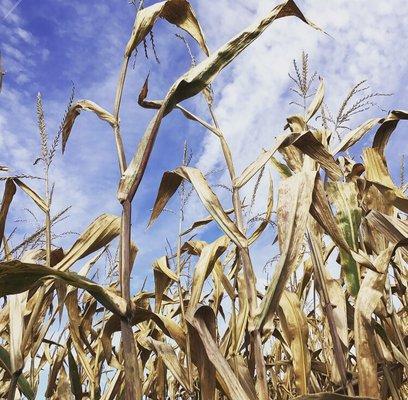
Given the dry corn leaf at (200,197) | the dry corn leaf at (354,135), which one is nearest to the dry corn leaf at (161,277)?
the dry corn leaf at (200,197)

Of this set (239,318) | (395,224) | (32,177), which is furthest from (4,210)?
(395,224)

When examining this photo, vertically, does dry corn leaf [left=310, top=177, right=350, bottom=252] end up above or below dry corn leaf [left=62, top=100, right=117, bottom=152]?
below

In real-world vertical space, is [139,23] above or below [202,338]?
above

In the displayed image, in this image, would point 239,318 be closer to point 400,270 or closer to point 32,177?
point 400,270

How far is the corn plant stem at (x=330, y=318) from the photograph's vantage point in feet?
4.69

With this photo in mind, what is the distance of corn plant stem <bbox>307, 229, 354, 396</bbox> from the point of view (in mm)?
1431

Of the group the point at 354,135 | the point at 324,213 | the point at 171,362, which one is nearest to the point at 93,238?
the point at 171,362

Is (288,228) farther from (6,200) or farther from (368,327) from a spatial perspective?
(6,200)

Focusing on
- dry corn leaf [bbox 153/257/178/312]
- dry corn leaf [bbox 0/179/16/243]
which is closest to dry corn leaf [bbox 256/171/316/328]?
dry corn leaf [bbox 0/179/16/243]

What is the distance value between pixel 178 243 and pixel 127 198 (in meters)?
1.50

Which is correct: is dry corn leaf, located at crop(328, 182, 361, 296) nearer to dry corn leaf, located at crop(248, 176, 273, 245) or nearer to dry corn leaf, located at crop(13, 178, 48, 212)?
dry corn leaf, located at crop(248, 176, 273, 245)

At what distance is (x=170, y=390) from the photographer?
126 inches

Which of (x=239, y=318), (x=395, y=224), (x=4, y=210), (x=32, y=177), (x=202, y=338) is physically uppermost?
(x=32, y=177)

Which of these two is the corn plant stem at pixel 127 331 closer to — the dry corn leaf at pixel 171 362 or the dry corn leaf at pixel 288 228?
the dry corn leaf at pixel 288 228
